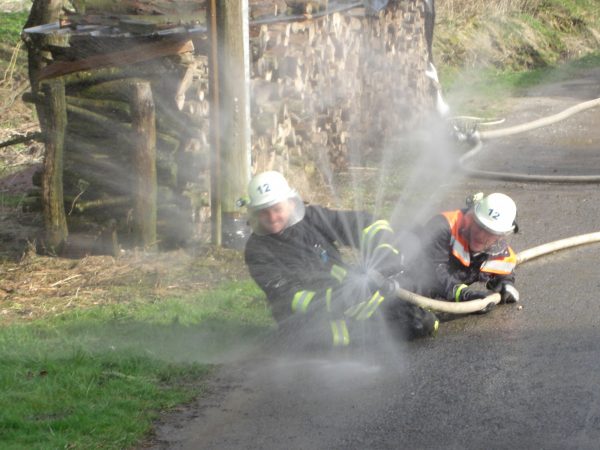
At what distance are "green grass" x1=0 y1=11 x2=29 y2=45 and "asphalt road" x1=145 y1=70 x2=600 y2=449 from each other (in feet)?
42.9

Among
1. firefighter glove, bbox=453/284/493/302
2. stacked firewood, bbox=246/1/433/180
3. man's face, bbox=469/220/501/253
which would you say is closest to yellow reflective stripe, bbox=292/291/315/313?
firefighter glove, bbox=453/284/493/302

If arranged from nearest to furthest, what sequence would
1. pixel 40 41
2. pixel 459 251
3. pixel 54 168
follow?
pixel 459 251 < pixel 54 168 < pixel 40 41

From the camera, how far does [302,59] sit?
11117 millimetres

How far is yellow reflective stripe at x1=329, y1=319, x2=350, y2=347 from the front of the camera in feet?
21.5

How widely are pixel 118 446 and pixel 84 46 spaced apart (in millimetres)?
5611

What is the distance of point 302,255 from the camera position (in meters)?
6.72

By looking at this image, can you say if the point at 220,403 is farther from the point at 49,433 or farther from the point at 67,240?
the point at 67,240

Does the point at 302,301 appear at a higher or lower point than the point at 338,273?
lower

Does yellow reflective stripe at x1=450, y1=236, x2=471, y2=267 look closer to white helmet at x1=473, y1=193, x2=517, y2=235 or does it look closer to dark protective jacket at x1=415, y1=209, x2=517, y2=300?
dark protective jacket at x1=415, y1=209, x2=517, y2=300

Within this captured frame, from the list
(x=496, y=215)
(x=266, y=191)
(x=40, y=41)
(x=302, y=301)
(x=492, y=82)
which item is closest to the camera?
(x=302, y=301)

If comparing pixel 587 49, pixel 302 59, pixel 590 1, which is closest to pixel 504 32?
pixel 587 49

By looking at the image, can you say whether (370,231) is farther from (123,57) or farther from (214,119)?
(123,57)

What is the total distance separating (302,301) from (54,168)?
386cm

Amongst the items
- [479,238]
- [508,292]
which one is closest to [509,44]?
[508,292]
